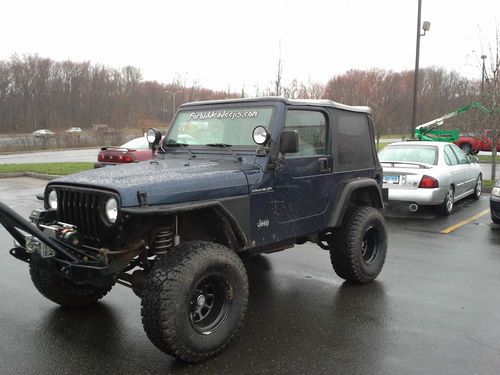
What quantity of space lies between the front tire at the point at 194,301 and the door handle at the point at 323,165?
144cm

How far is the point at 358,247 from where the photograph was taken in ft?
16.2

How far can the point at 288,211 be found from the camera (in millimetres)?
4227

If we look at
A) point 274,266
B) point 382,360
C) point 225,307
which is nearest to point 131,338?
point 225,307

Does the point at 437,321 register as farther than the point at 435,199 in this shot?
No

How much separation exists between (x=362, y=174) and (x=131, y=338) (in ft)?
9.86

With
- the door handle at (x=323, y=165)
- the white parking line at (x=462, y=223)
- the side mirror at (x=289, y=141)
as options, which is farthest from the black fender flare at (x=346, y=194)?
the white parking line at (x=462, y=223)

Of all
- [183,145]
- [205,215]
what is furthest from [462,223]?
[205,215]

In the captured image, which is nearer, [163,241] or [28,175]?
[163,241]

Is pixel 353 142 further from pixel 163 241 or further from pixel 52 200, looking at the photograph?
pixel 52 200

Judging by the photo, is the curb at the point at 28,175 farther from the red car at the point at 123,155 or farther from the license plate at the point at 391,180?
the license plate at the point at 391,180

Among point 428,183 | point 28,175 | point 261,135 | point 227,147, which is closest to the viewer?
point 261,135

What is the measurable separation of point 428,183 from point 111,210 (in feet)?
22.7

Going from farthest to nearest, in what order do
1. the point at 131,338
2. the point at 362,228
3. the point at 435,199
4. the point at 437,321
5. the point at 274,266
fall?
1. the point at 435,199
2. the point at 274,266
3. the point at 362,228
4. the point at 437,321
5. the point at 131,338

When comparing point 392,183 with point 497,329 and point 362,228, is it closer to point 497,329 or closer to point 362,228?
point 362,228
